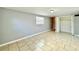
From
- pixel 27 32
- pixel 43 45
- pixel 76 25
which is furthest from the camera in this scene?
pixel 76 25

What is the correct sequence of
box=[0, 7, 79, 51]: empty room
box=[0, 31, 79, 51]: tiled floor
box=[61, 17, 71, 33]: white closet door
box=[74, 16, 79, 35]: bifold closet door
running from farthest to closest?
box=[61, 17, 71, 33]: white closet door, box=[74, 16, 79, 35]: bifold closet door, box=[0, 7, 79, 51]: empty room, box=[0, 31, 79, 51]: tiled floor

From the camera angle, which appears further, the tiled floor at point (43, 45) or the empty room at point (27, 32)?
the empty room at point (27, 32)

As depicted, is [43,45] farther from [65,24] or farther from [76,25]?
[65,24]

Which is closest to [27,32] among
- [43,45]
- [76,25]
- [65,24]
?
[43,45]

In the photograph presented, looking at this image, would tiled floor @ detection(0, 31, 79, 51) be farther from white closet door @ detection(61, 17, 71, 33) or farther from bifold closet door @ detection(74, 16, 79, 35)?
white closet door @ detection(61, 17, 71, 33)

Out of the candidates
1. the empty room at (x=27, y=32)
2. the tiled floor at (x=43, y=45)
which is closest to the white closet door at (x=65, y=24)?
the empty room at (x=27, y=32)

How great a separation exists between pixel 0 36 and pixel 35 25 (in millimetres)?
4221

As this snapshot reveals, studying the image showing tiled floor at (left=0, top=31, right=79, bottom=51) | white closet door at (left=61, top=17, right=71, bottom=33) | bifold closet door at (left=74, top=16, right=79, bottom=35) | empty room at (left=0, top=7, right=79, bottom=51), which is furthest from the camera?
white closet door at (left=61, top=17, right=71, bottom=33)

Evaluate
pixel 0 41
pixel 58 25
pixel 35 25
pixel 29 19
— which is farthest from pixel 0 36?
pixel 58 25

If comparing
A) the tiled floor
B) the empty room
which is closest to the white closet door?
the empty room

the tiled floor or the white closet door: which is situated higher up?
the white closet door

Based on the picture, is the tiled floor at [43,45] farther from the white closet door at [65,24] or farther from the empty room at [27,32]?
the white closet door at [65,24]
